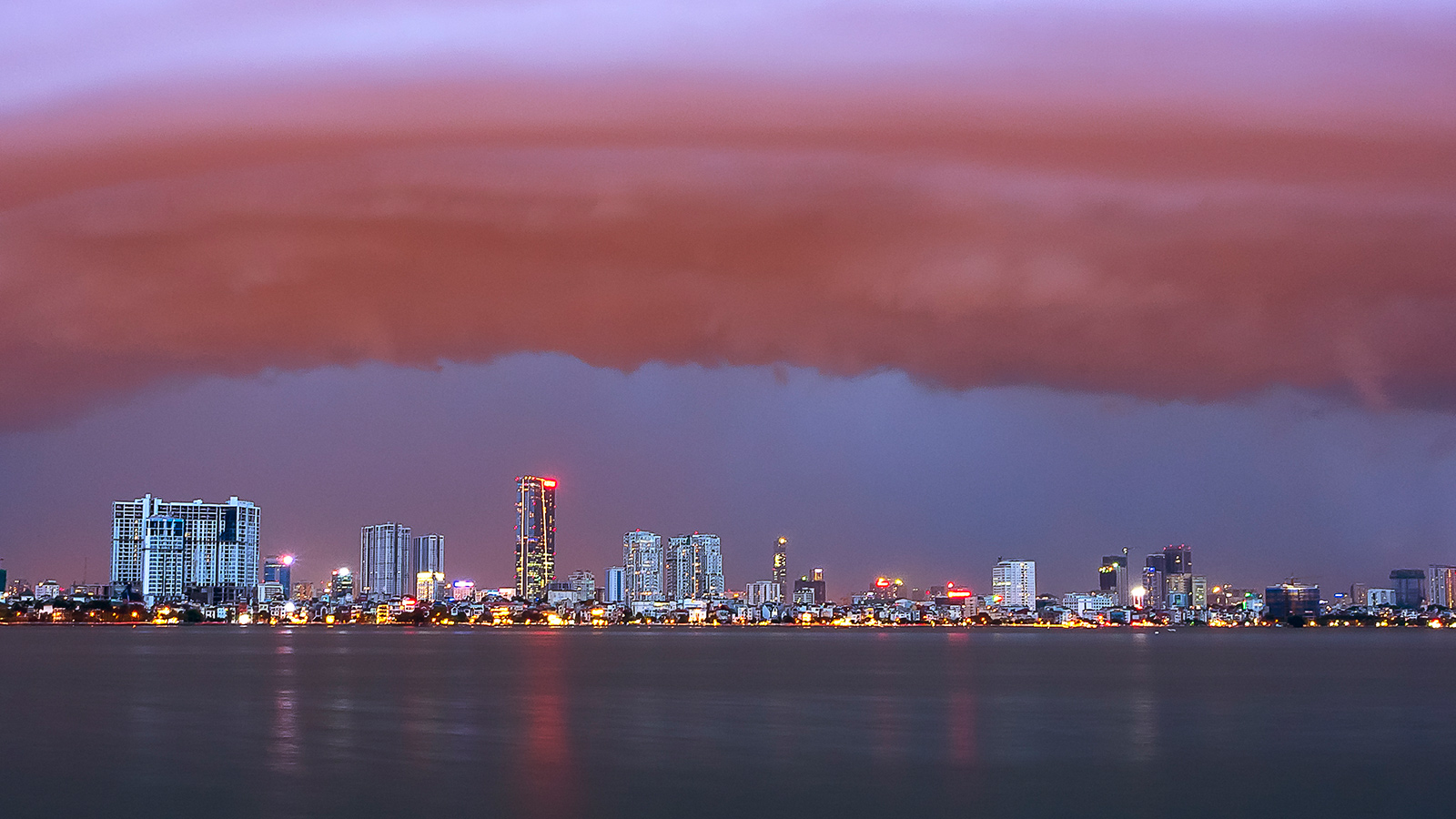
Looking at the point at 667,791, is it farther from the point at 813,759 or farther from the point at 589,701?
the point at 589,701

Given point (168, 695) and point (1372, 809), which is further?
point (168, 695)

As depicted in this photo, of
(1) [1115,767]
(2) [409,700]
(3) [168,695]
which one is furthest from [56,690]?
(1) [1115,767]

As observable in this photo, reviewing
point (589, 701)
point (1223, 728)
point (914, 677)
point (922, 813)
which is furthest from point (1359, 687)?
point (922, 813)

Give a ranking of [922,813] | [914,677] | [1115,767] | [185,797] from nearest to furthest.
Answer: [922,813], [185,797], [1115,767], [914,677]

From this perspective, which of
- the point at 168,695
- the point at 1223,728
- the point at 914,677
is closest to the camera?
the point at 1223,728

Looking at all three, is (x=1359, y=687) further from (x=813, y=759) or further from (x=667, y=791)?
(x=667, y=791)

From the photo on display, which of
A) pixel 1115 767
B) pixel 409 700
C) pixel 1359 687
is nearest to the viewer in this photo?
pixel 1115 767
